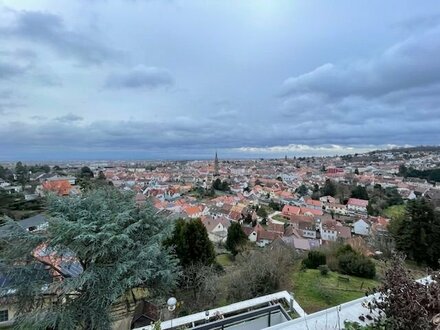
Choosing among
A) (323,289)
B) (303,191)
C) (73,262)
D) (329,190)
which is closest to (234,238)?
(323,289)

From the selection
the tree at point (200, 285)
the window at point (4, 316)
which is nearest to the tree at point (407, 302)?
the tree at point (200, 285)

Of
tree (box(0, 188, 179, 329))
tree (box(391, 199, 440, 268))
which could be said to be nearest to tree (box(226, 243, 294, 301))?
tree (box(0, 188, 179, 329))

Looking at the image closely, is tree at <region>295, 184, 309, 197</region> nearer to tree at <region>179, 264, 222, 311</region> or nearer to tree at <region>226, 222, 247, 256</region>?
tree at <region>226, 222, 247, 256</region>

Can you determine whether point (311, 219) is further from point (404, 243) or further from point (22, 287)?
point (22, 287)

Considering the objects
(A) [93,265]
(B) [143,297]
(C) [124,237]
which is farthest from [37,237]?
(B) [143,297]

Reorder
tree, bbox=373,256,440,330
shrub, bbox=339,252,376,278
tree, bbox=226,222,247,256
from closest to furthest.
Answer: tree, bbox=373,256,440,330
shrub, bbox=339,252,376,278
tree, bbox=226,222,247,256

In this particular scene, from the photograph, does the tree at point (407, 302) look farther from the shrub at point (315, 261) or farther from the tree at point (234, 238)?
the tree at point (234, 238)
